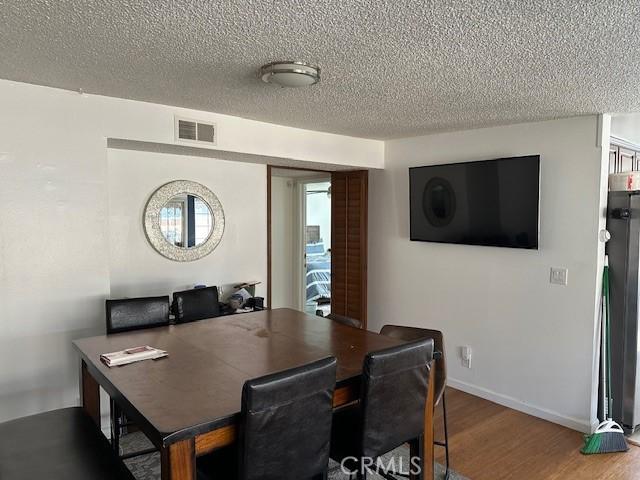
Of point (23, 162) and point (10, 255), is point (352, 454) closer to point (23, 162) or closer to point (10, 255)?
point (10, 255)

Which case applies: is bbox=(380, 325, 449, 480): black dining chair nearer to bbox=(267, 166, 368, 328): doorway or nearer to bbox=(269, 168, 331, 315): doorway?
bbox=(267, 166, 368, 328): doorway

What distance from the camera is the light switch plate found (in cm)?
337

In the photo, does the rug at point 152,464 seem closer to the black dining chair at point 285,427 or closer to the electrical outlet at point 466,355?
the black dining chair at point 285,427

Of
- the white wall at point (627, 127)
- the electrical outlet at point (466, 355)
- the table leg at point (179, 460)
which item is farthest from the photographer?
the electrical outlet at point (466, 355)

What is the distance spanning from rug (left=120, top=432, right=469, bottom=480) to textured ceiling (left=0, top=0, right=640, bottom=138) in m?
2.30

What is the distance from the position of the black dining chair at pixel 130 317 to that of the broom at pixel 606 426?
2.94 metres

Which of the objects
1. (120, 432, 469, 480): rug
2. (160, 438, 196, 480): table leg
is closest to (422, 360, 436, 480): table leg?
(120, 432, 469, 480): rug

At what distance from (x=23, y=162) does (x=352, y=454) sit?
8.15ft

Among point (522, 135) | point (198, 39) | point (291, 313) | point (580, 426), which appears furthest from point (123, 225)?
point (580, 426)

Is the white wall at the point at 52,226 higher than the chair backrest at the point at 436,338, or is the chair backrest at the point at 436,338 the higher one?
the white wall at the point at 52,226

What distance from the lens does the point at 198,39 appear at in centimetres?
191

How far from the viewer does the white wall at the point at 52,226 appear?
2.68 meters

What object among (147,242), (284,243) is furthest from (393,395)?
(284,243)

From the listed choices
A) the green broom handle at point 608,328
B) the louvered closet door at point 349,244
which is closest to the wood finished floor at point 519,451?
the green broom handle at point 608,328
